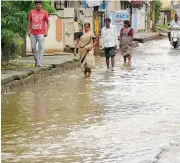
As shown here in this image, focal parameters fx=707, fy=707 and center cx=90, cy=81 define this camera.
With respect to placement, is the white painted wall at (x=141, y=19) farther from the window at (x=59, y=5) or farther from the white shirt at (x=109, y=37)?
the white shirt at (x=109, y=37)

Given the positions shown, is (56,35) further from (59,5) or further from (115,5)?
(115,5)

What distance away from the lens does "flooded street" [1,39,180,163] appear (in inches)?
288

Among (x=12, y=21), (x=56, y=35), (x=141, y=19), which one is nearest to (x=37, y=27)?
(x=12, y=21)

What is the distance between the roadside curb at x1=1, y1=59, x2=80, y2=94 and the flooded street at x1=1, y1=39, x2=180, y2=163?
8.0 inches

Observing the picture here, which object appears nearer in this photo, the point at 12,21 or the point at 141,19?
the point at 12,21

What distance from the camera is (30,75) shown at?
15102 millimetres

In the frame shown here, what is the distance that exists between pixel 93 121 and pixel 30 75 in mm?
5763

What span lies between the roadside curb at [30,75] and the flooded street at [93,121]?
0.20 metres

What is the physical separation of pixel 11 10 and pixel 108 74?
9.94 ft

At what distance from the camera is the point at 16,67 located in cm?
1619

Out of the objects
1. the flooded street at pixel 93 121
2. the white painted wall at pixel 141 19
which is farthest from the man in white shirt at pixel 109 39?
the white painted wall at pixel 141 19

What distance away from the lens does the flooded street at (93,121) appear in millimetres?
7312

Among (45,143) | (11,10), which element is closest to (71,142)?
(45,143)

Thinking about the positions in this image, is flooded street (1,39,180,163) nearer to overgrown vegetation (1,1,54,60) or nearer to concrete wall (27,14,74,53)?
overgrown vegetation (1,1,54,60)
